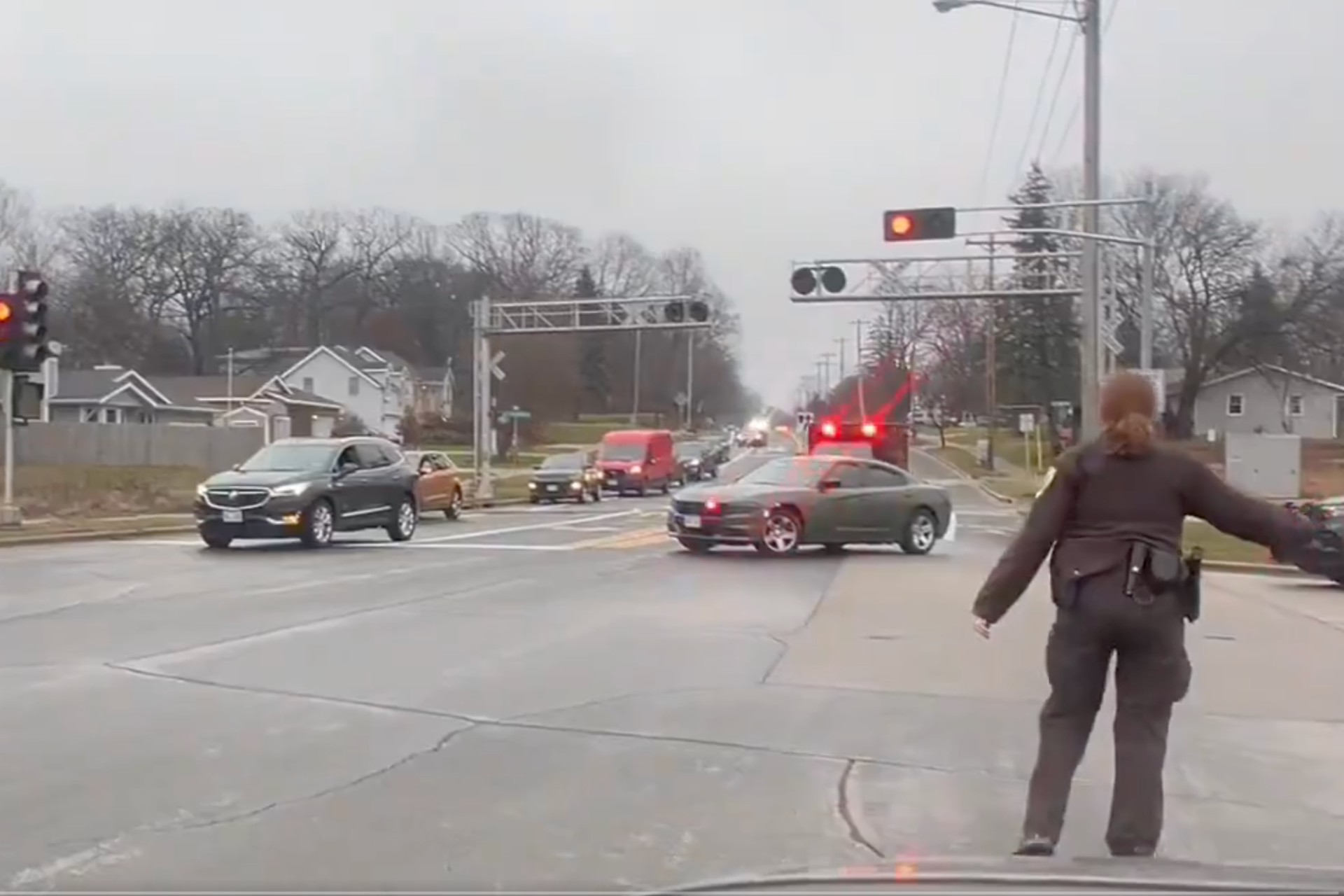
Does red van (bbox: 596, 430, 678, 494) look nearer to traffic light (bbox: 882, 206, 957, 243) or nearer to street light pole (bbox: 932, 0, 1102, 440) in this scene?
street light pole (bbox: 932, 0, 1102, 440)

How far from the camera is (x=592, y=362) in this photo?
421 ft

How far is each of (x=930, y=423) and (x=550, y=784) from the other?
120m

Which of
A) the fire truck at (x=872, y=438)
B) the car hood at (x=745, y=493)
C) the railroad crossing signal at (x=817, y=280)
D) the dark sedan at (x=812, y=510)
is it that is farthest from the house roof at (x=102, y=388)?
the dark sedan at (x=812, y=510)

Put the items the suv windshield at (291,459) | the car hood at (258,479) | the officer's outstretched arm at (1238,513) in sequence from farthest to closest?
1. the suv windshield at (291,459)
2. the car hood at (258,479)
3. the officer's outstretched arm at (1238,513)

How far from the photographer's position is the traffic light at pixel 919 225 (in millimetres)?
25812

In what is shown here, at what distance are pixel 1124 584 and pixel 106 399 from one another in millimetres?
76675

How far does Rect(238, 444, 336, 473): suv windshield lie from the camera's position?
22953mm

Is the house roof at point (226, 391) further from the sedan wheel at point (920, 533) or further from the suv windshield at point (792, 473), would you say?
the sedan wheel at point (920, 533)

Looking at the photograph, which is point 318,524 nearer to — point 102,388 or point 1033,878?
point 1033,878

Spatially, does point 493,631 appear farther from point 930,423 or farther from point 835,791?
point 930,423

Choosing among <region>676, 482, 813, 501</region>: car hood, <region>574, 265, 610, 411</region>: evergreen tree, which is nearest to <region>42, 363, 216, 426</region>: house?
<region>574, 265, 610, 411</region>: evergreen tree

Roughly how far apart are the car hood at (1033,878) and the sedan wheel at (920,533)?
1921 centimetres

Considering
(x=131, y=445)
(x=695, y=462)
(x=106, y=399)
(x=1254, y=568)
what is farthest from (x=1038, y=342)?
(x=1254, y=568)

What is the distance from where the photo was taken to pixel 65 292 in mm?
98562
